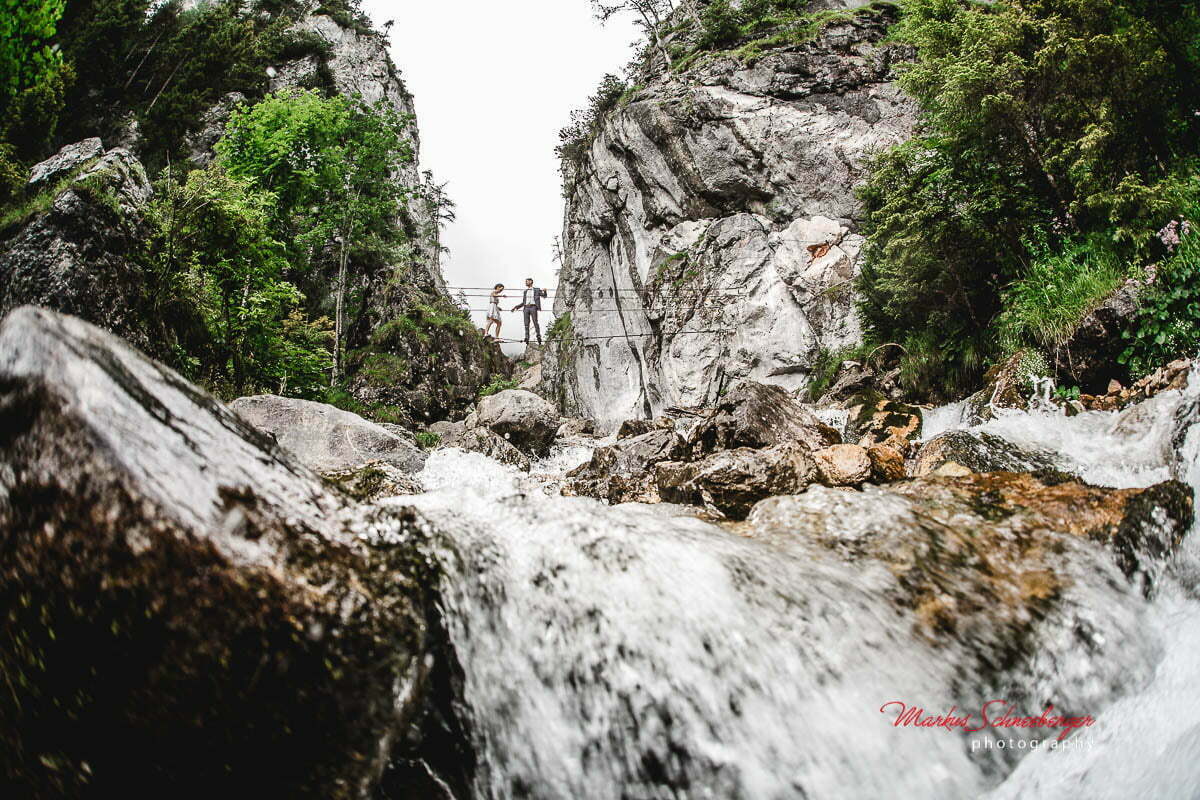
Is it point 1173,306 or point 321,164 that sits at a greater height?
point 321,164

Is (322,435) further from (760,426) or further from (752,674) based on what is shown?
(752,674)

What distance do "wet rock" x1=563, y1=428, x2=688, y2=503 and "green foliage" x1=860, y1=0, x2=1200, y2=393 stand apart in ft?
17.2


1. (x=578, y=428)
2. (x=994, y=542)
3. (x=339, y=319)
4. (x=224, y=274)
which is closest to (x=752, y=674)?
(x=994, y=542)

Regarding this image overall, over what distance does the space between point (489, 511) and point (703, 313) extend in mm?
16722

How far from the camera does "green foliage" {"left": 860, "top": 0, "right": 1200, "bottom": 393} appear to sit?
675 cm

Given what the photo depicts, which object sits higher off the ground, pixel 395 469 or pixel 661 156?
pixel 661 156

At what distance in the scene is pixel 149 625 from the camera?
1.53m

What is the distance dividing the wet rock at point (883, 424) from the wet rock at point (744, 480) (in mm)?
2616

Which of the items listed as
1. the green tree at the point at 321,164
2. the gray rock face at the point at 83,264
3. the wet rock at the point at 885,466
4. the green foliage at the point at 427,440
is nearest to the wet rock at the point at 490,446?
the green foliage at the point at 427,440

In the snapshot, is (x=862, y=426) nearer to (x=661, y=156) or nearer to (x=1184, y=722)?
(x=1184, y=722)

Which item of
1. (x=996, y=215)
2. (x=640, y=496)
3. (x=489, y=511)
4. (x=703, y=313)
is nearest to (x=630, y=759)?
(x=489, y=511)

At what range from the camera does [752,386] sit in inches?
365

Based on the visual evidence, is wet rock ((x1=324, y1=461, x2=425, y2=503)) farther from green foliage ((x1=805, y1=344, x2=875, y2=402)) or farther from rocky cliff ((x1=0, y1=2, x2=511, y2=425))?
green foliage ((x1=805, y1=344, x2=875, y2=402))

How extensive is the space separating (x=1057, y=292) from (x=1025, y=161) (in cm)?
229
